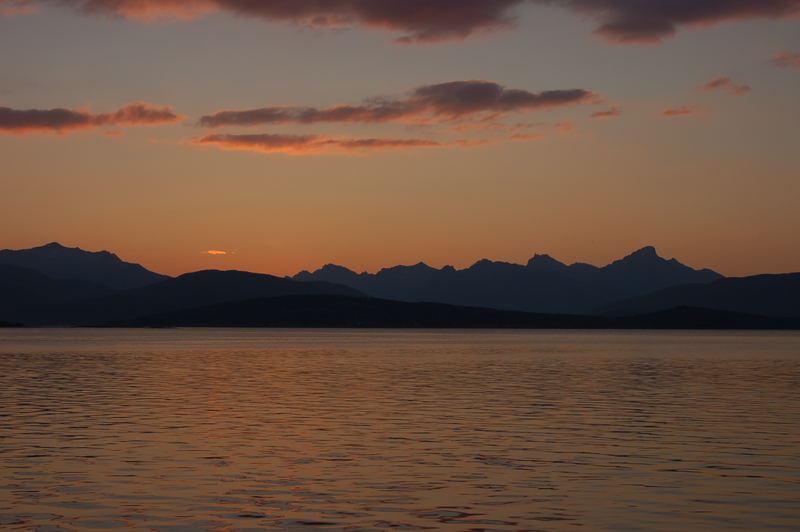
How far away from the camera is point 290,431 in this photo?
1839 inches

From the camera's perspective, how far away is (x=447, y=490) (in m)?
31.1

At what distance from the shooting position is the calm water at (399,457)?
27.3 m

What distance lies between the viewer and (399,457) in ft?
125

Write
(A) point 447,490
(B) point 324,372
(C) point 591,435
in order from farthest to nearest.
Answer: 1. (B) point 324,372
2. (C) point 591,435
3. (A) point 447,490

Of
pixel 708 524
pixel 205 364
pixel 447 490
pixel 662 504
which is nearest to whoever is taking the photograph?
pixel 708 524

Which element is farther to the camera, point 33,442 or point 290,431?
point 290,431

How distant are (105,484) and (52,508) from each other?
4.11 m

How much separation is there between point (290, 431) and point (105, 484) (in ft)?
50.5

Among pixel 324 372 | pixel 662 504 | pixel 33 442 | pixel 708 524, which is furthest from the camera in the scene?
pixel 324 372

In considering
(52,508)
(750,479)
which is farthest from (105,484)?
(750,479)

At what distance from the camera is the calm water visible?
27297 mm

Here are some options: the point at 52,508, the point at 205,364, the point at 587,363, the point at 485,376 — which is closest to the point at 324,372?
the point at 485,376

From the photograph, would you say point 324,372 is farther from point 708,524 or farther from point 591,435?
point 708,524

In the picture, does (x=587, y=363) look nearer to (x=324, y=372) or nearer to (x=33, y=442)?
(x=324, y=372)
